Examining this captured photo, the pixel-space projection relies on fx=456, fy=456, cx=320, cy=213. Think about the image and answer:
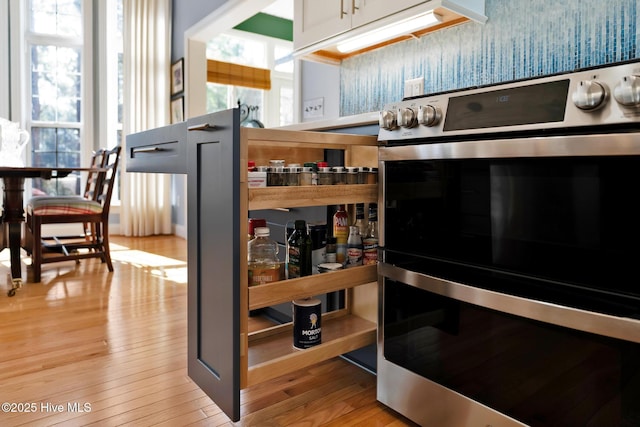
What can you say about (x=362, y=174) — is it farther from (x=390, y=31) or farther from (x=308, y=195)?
(x=390, y=31)

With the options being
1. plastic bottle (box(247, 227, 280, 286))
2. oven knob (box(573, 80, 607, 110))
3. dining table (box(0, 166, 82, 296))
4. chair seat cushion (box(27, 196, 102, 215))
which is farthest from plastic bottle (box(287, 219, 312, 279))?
chair seat cushion (box(27, 196, 102, 215))

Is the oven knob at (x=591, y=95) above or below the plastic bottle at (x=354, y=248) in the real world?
above

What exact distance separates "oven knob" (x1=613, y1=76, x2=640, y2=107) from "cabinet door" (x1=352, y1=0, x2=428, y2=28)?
88 centimetres

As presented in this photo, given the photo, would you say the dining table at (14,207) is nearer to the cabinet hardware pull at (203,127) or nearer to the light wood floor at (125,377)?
the light wood floor at (125,377)

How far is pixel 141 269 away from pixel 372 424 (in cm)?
253

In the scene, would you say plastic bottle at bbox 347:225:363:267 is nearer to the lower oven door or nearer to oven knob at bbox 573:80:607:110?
the lower oven door

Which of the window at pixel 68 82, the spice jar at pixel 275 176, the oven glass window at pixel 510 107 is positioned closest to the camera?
the oven glass window at pixel 510 107

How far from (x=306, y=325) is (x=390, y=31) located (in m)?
1.18

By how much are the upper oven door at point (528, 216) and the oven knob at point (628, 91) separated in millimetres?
64

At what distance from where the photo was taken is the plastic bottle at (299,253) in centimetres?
138

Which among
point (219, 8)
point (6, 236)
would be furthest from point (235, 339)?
point (219, 8)

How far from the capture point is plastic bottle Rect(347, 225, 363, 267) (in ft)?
4.96

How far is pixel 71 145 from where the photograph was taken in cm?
499

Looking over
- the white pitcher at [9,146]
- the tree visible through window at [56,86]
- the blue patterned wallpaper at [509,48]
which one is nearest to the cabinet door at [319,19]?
the blue patterned wallpaper at [509,48]
